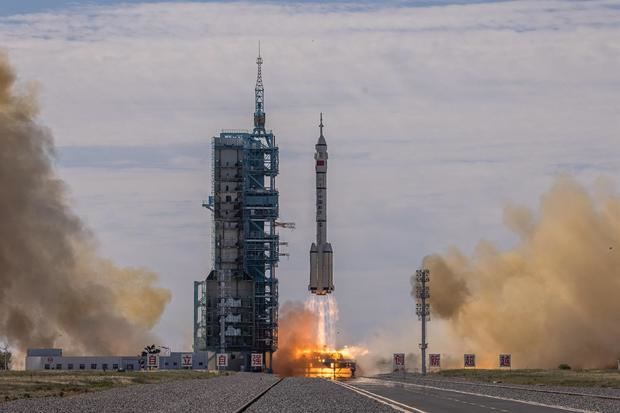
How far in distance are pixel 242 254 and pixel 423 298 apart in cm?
3512

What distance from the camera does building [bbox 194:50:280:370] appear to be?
187 m

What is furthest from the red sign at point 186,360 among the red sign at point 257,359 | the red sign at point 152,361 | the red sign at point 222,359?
the red sign at point 257,359

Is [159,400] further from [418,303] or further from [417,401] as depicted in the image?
[418,303]

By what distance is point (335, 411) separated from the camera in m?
61.8

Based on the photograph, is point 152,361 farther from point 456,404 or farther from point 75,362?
point 456,404

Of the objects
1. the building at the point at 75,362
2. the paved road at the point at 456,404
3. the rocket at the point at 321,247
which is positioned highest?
the rocket at the point at 321,247

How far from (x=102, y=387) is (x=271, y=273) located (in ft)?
298

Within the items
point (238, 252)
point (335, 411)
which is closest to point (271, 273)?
point (238, 252)

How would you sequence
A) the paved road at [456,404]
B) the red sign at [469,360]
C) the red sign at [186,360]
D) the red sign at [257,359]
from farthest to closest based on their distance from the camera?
the red sign at [257,359] < the red sign at [186,360] < the red sign at [469,360] < the paved road at [456,404]

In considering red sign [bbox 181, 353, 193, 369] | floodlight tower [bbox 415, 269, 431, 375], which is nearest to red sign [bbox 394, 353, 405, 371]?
floodlight tower [bbox 415, 269, 431, 375]

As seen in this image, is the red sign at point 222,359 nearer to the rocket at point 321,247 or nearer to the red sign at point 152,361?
the red sign at point 152,361

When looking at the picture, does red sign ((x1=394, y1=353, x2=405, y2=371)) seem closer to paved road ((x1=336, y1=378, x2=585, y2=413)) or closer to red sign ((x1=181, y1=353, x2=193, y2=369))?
red sign ((x1=181, y1=353, x2=193, y2=369))

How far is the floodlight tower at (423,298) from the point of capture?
547 ft

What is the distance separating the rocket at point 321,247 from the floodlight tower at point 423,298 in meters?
12.5
